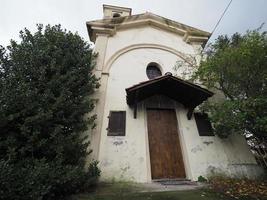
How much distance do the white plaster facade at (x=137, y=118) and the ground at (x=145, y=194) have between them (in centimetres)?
90

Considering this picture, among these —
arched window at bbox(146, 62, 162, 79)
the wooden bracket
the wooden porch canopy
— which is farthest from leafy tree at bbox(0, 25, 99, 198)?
the wooden bracket

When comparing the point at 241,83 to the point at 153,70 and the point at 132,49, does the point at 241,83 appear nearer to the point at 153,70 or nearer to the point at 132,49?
the point at 153,70

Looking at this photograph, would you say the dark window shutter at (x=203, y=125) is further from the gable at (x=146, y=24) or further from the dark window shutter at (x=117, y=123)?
the gable at (x=146, y=24)

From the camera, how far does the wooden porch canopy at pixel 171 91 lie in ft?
24.0

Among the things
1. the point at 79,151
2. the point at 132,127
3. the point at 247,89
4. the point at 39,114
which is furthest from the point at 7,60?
the point at 247,89

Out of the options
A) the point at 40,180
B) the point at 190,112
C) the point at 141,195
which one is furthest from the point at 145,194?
the point at 190,112

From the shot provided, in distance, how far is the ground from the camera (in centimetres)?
481

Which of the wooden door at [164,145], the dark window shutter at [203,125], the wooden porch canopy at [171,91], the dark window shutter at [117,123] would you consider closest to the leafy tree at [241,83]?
the dark window shutter at [203,125]

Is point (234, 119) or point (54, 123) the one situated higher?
point (234, 119)

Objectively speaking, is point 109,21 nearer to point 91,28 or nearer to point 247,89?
point 91,28

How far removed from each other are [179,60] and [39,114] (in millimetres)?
7342

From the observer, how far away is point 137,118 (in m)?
7.86

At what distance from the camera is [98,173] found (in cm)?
591

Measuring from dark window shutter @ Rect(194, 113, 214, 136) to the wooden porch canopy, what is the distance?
44 centimetres
